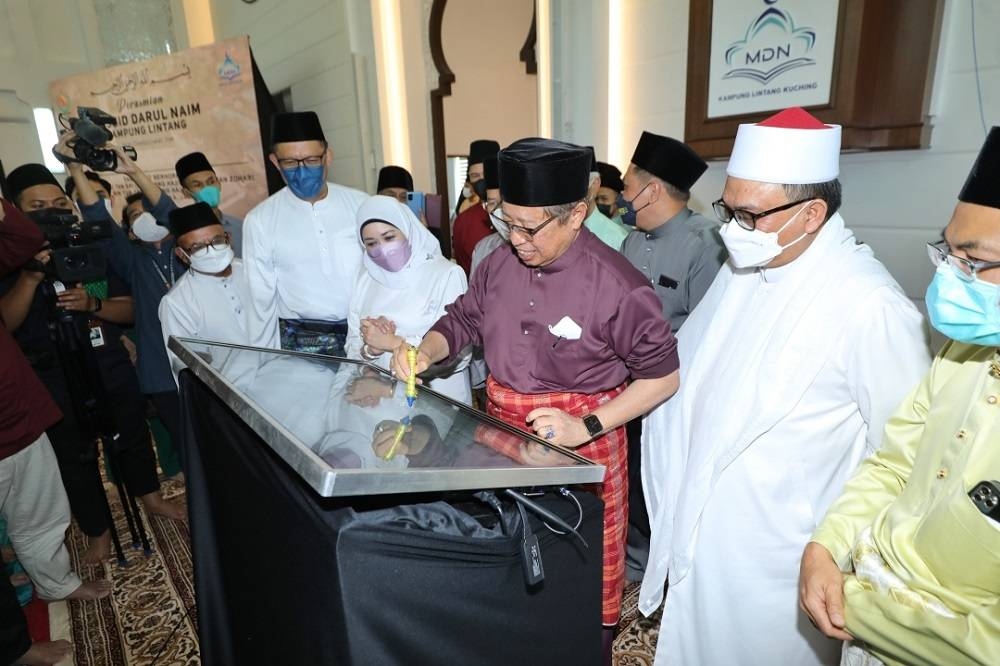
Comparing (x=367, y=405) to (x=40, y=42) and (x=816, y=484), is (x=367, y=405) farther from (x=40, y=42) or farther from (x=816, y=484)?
(x=40, y=42)

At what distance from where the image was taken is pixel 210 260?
8.25 feet

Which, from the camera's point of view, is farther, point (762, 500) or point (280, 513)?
point (762, 500)

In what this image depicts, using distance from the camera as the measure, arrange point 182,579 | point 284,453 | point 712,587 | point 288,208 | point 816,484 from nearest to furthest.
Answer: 1. point 284,453
2. point 816,484
3. point 712,587
4. point 182,579
5. point 288,208

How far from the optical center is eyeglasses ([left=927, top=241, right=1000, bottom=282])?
0.86m

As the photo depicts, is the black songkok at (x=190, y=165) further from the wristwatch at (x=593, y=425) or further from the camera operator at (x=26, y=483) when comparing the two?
the wristwatch at (x=593, y=425)

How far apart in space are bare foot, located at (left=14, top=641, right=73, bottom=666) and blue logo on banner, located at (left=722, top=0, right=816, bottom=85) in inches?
151

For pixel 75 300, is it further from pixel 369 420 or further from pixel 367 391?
pixel 369 420

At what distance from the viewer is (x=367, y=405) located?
116 centimetres

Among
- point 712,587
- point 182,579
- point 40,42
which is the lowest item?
point 182,579

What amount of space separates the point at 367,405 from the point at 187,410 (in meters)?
0.60

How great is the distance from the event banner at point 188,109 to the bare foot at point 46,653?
14.9ft

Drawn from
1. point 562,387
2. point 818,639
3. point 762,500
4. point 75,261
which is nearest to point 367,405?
point 562,387

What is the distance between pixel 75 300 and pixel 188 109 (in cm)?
452

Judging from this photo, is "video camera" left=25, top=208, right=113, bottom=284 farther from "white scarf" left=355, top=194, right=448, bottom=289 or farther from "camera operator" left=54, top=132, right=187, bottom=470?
"white scarf" left=355, top=194, right=448, bottom=289
